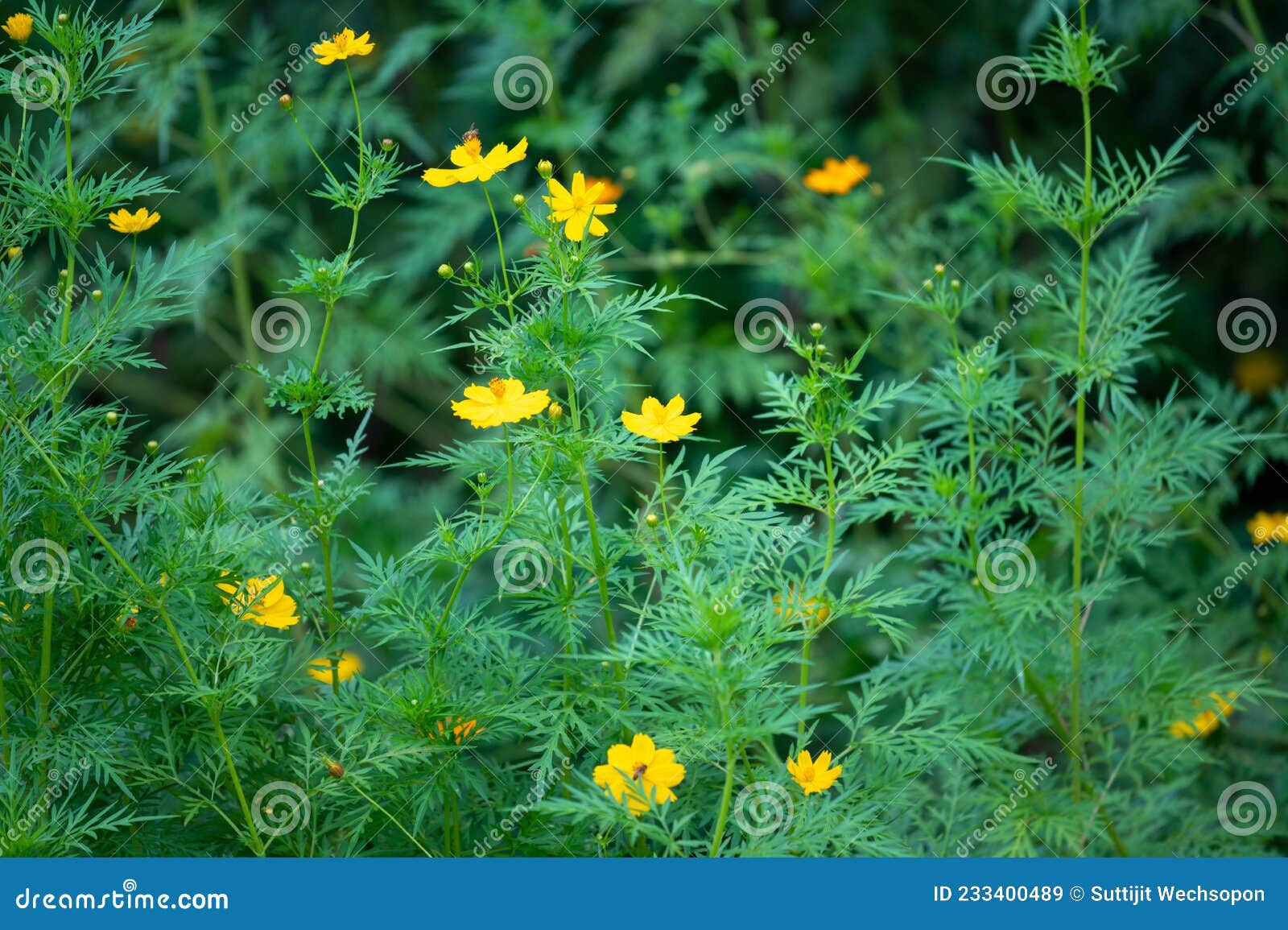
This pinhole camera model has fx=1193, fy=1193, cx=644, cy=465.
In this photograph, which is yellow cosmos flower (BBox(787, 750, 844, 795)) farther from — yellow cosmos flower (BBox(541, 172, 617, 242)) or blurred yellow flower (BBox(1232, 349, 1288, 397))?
blurred yellow flower (BBox(1232, 349, 1288, 397))

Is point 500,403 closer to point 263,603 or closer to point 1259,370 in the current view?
point 263,603

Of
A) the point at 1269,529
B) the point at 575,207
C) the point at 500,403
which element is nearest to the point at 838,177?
the point at 1269,529

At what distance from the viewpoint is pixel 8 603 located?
984 millimetres

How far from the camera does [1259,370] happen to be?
2.41 meters

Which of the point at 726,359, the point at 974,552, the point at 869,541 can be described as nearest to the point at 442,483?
the point at 726,359

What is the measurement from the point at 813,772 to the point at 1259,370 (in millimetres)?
1881

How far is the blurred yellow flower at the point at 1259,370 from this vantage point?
2398 millimetres

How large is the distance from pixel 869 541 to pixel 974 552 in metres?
1.11

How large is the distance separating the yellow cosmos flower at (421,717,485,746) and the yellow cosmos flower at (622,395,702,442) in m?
0.26

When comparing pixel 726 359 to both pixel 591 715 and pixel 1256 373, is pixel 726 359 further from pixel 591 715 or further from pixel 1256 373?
pixel 591 715

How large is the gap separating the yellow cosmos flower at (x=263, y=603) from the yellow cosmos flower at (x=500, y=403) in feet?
0.76

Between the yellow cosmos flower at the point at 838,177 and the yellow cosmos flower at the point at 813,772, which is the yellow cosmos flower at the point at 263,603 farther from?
→ the yellow cosmos flower at the point at 838,177

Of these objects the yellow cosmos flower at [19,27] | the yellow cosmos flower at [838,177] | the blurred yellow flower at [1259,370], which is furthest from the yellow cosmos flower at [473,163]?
the blurred yellow flower at [1259,370]

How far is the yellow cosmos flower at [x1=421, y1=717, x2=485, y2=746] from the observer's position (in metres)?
0.95
